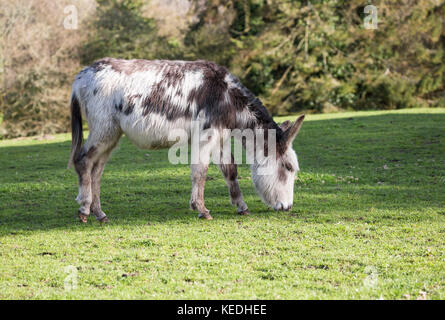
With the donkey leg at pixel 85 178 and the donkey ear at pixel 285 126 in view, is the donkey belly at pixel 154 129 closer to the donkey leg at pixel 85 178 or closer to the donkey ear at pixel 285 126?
the donkey leg at pixel 85 178

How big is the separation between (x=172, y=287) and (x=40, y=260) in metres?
1.81

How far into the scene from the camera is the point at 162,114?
25.4ft

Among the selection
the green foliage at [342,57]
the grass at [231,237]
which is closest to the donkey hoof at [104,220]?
the grass at [231,237]

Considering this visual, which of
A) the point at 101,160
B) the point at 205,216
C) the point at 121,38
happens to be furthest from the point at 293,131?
the point at 121,38

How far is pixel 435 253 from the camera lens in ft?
19.4

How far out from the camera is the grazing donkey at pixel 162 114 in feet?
25.4

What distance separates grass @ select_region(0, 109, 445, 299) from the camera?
498cm

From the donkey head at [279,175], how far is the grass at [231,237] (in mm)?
260

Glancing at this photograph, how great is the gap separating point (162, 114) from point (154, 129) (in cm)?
24

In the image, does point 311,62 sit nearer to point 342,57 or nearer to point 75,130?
point 342,57

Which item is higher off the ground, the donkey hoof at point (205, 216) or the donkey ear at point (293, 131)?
the donkey ear at point (293, 131)

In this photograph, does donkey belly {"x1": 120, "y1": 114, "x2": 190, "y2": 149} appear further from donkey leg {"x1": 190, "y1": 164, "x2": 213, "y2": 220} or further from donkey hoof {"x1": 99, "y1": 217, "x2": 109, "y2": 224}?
donkey hoof {"x1": 99, "y1": 217, "x2": 109, "y2": 224}
